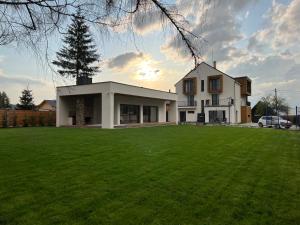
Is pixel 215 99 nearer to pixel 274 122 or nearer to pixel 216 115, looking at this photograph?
pixel 216 115

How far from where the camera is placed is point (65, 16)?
9.42 ft

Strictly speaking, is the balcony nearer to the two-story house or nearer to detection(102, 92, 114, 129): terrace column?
the two-story house

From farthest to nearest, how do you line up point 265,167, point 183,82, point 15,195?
point 183,82 → point 265,167 → point 15,195

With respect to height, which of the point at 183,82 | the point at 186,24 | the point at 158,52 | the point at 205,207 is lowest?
the point at 205,207

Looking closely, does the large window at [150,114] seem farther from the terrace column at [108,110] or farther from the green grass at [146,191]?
the green grass at [146,191]

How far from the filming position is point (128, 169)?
5.31 meters

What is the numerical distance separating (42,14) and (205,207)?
314cm

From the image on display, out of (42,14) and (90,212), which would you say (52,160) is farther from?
(42,14)

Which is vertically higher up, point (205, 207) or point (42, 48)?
point (42, 48)

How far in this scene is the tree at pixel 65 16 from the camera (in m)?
2.73

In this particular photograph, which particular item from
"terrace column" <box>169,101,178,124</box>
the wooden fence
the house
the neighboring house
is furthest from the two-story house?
the neighboring house

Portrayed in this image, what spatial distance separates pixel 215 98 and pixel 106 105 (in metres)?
26.0

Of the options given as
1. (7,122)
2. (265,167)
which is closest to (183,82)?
(7,122)

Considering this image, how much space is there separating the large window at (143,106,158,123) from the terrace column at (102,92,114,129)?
812cm
